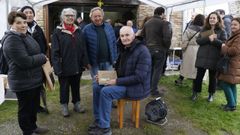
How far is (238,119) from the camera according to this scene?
4238mm

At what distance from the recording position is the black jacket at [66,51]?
3789mm

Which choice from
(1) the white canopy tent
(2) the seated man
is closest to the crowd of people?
(2) the seated man

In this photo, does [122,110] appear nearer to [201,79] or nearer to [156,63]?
[156,63]

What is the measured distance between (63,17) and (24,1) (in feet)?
9.35

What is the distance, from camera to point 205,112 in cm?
449

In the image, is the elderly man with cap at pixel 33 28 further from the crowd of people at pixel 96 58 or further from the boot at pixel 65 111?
the boot at pixel 65 111

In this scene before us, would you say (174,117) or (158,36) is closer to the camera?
(174,117)

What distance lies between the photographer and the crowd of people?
302cm

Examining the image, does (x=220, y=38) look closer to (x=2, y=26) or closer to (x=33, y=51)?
(x=33, y=51)

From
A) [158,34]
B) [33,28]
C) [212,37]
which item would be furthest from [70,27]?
[212,37]

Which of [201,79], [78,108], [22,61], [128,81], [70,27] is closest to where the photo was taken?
[22,61]

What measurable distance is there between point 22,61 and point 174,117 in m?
2.53

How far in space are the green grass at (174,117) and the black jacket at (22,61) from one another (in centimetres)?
94

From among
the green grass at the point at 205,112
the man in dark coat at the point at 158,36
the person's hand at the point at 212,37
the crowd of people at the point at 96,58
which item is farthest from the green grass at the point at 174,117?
the person's hand at the point at 212,37
